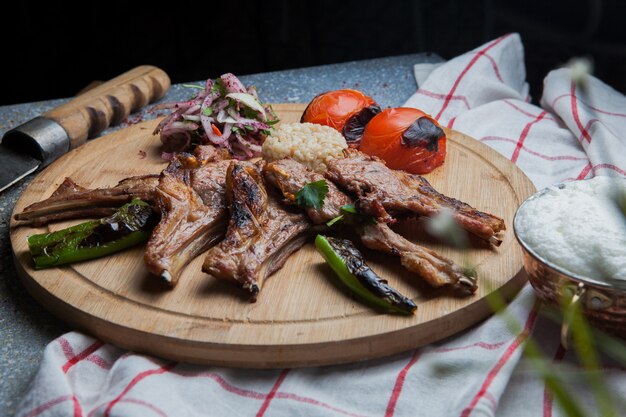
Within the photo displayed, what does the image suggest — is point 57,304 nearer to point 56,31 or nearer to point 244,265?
point 244,265

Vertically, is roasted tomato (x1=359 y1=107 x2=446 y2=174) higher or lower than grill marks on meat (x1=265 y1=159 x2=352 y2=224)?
lower

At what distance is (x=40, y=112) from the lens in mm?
5438

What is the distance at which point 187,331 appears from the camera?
2.86 m

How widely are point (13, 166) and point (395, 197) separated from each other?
2397mm

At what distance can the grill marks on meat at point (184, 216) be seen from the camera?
311 cm

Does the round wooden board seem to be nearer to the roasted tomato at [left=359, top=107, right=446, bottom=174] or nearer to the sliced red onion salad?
the roasted tomato at [left=359, top=107, right=446, bottom=174]

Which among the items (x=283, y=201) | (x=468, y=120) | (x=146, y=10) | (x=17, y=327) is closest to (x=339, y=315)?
(x=283, y=201)

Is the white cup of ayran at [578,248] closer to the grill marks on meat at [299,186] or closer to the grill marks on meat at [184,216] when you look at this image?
the grill marks on meat at [299,186]

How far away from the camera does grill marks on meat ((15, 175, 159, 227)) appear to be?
3.63 metres

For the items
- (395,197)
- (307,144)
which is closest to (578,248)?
(395,197)

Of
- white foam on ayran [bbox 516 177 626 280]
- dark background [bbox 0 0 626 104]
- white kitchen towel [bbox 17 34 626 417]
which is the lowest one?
dark background [bbox 0 0 626 104]

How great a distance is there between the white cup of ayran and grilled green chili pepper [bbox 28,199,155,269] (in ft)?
5.79

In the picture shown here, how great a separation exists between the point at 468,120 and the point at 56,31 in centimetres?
465

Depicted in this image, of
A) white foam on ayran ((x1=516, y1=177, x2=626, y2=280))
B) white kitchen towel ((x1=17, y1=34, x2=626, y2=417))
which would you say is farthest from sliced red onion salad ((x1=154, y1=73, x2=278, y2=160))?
white foam on ayran ((x1=516, y1=177, x2=626, y2=280))
